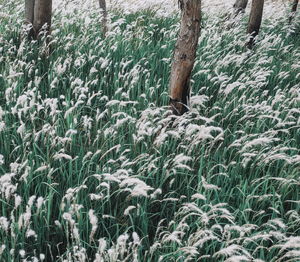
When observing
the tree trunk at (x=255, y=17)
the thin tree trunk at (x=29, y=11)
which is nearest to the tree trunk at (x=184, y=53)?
the thin tree trunk at (x=29, y=11)

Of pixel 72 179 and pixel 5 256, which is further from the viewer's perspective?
pixel 72 179

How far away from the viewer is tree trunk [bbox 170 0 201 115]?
4351 mm

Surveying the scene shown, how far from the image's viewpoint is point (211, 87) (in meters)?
5.59

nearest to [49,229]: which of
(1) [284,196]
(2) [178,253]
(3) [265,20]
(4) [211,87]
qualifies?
(2) [178,253]

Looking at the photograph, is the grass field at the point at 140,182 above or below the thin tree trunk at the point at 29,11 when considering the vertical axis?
below

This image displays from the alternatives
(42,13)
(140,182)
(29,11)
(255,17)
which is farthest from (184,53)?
(255,17)

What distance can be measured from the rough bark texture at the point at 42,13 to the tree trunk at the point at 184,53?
112 inches

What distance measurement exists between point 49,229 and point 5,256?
0.37m

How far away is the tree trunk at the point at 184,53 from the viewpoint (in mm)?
4351

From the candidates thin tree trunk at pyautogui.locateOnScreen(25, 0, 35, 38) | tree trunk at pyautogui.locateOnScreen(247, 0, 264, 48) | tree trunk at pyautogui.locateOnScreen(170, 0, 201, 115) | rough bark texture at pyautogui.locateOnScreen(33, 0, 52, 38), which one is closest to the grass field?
tree trunk at pyautogui.locateOnScreen(170, 0, 201, 115)

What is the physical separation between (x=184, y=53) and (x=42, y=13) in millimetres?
3035

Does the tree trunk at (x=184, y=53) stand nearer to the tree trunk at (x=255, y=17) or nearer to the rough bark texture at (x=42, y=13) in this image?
the rough bark texture at (x=42, y=13)

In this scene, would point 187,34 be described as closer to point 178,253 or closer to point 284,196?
point 284,196

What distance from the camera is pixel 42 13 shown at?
6469mm
